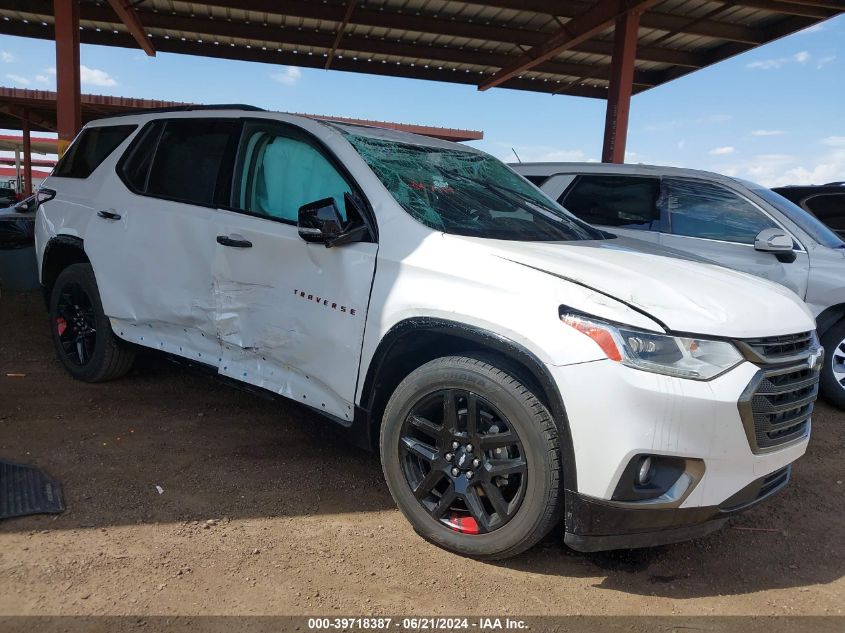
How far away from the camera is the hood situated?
2355mm

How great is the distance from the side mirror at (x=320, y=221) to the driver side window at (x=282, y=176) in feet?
0.79

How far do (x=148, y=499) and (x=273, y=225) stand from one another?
57.3 inches

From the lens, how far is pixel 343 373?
297cm

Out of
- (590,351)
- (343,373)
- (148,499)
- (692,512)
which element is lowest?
(148,499)

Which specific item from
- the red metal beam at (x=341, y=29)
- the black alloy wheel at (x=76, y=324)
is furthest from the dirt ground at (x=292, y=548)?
the red metal beam at (x=341, y=29)

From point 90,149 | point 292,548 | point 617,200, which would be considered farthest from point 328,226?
point 617,200

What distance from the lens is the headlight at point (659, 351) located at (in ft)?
7.38

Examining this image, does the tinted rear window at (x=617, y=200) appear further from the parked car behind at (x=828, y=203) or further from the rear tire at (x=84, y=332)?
the rear tire at (x=84, y=332)

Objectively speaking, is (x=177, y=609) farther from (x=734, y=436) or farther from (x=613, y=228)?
(x=613, y=228)

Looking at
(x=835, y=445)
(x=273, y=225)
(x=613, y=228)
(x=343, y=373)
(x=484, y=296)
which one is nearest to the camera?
(x=484, y=296)

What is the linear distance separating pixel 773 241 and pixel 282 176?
3609mm

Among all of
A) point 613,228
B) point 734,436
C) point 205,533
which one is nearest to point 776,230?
point 613,228

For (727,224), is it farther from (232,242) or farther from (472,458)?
(232,242)

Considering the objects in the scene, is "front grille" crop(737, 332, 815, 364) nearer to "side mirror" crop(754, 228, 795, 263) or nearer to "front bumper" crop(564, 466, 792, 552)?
"front bumper" crop(564, 466, 792, 552)
